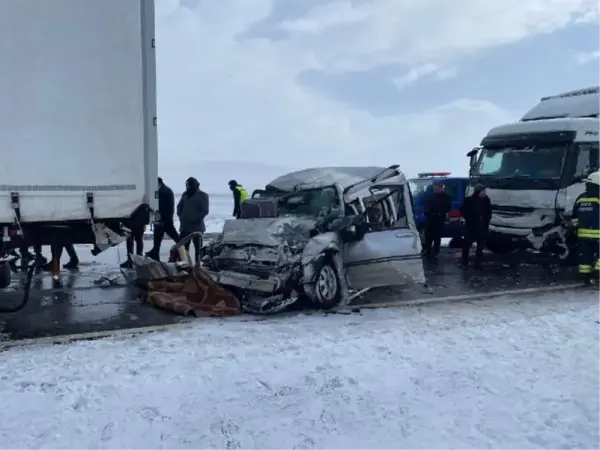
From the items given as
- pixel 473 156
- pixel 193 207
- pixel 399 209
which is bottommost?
pixel 193 207

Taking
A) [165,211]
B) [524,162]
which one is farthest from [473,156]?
[165,211]

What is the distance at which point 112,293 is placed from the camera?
928 cm

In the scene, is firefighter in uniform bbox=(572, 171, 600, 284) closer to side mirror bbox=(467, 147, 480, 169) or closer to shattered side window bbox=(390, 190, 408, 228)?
shattered side window bbox=(390, 190, 408, 228)

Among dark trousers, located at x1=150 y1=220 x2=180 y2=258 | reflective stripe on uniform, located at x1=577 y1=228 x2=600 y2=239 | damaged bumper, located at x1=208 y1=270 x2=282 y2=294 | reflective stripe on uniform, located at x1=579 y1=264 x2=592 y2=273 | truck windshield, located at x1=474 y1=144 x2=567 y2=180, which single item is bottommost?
reflective stripe on uniform, located at x1=579 y1=264 x2=592 y2=273

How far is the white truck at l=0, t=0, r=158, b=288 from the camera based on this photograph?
6719 mm

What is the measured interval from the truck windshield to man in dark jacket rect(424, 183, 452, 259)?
1.03 m

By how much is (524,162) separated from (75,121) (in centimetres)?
867

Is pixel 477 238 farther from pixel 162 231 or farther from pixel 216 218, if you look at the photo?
pixel 216 218

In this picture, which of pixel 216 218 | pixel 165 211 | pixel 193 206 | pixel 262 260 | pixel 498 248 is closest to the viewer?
pixel 262 260

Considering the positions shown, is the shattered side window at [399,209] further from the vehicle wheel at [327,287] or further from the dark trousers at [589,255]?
the dark trousers at [589,255]

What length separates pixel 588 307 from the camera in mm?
8164

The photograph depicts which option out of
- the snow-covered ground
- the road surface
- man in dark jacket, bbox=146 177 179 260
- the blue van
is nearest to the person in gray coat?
man in dark jacket, bbox=146 177 179 260

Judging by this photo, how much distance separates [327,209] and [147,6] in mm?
3272

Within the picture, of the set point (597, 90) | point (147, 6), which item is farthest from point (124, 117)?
point (597, 90)
